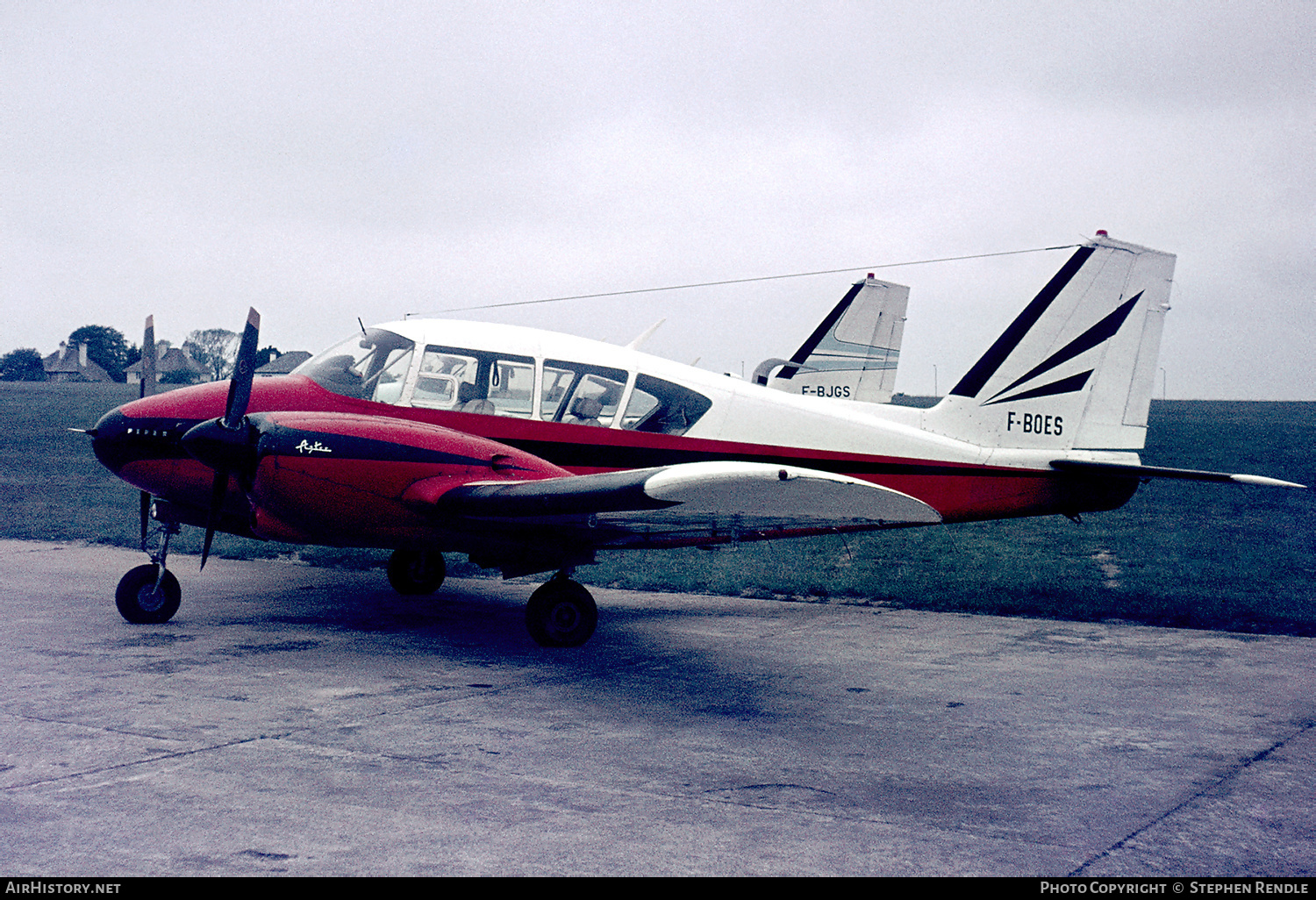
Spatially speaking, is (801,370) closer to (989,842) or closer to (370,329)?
(370,329)

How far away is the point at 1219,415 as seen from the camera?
117ft

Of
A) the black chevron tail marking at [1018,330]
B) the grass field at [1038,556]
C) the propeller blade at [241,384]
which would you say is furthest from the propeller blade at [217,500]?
the black chevron tail marking at [1018,330]

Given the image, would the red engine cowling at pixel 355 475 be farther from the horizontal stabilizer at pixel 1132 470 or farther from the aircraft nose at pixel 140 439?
the horizontal stabilizer at pixel 1132 470

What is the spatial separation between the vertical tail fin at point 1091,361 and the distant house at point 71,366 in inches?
3616

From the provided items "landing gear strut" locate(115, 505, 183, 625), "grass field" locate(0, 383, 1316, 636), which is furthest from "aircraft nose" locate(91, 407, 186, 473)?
"grass field" locate(0, 383, 1316, 636)

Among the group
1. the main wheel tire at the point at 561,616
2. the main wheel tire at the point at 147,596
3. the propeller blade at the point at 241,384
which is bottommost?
the main wheel tire at the point at 147,596

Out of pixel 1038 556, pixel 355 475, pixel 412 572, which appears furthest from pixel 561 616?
pixel 1038 556

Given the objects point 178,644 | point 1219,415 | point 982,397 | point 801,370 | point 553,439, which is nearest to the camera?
point 178,644

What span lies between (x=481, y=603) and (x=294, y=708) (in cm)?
455

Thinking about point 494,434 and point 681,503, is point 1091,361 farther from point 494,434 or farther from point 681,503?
point 494,434

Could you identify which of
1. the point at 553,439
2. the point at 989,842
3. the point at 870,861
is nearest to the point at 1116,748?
the point at 989,842

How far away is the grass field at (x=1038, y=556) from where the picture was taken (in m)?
10.9

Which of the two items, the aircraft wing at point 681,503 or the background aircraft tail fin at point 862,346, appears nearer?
the aircraft wing at point 681,503

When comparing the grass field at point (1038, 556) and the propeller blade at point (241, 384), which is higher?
the propeller blade at point (241, 384)
